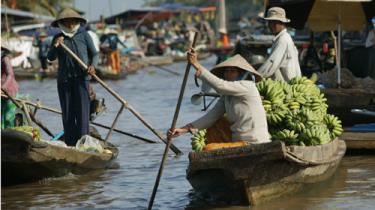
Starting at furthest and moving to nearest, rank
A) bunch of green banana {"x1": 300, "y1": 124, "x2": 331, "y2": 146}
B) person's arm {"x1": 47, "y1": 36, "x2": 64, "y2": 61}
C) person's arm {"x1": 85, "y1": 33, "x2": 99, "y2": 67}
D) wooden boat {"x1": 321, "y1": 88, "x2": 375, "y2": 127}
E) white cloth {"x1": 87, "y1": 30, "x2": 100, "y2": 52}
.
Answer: wooden boat {"x1": 321, "y1": 88, "x2": 375, "y2": 127}, white cloth {"x1": 87, "y1": 30, "x2": 100, "y2": 52}, person's arm {"x1": 85, "y1": 33, "x2": 99, "y2": 67}, person's arm {"x1": 47, "y1": 36, "x2": 64, "y2": 61}, bunch of green banana {"x1": 300, "y1": 124, "x2": 331, "y2": 146}

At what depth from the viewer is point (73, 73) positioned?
9.67 meters

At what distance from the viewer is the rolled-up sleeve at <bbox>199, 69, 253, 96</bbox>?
727cm

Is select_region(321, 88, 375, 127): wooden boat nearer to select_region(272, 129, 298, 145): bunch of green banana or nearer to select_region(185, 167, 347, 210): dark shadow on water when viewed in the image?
select_region(185, 167, 347, 210): dark shadow on water

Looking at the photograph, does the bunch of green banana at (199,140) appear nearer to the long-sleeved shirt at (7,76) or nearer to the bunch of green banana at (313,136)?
the bunch of green banana at (313,136)

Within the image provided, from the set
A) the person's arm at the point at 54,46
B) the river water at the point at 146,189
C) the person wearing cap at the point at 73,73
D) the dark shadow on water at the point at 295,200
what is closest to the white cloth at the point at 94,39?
the person wearing cap at the point at 73,73

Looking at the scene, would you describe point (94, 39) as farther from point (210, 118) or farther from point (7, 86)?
point (210, 118)

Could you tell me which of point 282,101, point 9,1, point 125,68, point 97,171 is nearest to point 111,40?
point 125,68

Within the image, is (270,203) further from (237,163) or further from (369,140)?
(369,140)

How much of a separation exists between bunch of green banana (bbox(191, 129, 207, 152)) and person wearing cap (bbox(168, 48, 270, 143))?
0.10m

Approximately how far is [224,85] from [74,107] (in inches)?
112

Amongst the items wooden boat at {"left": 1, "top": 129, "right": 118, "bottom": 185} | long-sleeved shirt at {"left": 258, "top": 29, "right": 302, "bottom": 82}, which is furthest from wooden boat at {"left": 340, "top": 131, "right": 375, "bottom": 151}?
wooden boat at {"left": 1, "top": 129, "right": 118, "bottom": 185}

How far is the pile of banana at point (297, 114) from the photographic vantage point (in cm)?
785

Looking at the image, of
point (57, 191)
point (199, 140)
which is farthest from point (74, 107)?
point (199, 140)

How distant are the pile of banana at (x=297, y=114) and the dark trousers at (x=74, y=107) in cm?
219
